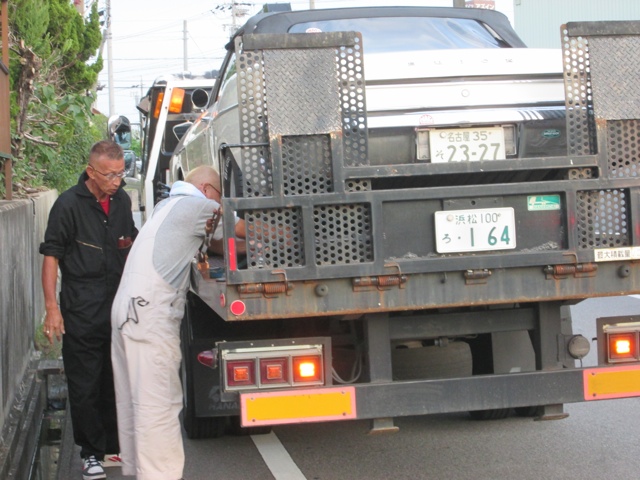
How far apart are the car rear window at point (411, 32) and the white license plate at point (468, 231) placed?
2.06 meters

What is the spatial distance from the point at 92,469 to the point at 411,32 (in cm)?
341

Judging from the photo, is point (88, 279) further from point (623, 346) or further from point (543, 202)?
point (623, 346)

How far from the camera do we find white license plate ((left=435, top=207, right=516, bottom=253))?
4500mm

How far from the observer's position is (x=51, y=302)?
5590mm

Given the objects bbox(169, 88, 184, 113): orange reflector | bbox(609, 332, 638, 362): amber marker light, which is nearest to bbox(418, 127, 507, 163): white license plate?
bbox(609, 332, 638, 362): amber marker light

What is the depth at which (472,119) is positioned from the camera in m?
5.05

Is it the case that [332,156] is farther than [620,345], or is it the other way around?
[620,345]

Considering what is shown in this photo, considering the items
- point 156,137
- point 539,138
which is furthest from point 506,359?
point 156,137

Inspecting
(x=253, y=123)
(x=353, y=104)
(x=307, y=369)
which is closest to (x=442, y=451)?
(x=307, y=369)

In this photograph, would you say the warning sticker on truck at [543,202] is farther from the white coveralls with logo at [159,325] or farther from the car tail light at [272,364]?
the white coveralls with logo at [159,325]

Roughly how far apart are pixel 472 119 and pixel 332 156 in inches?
37.9

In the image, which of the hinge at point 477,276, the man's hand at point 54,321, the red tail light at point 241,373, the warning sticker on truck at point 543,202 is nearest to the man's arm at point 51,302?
the man's hand at point 54,321

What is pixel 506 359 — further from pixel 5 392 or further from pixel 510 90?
pixel 5 392

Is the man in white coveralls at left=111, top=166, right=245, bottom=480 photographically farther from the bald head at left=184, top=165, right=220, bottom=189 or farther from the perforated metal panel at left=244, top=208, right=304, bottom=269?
the perforated metal panel at left=244, top=208, right=304, bottom=269
